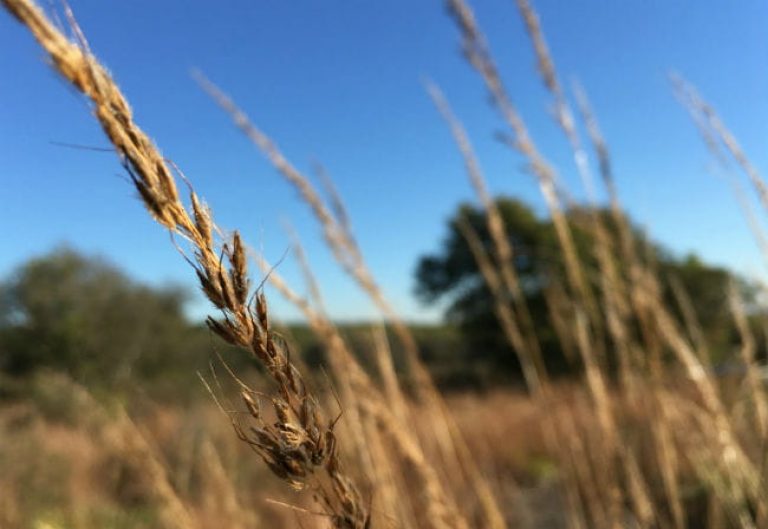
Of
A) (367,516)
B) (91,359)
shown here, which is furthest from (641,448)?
(91,359)

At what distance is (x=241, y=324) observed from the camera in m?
0.37

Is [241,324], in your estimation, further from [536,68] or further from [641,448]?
[641,448]

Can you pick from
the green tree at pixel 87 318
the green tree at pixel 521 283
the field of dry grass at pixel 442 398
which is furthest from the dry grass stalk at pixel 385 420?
the green tree at pixel 87 318

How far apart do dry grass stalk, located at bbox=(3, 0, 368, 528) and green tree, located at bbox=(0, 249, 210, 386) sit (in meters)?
14.8

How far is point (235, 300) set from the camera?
0.38 meters

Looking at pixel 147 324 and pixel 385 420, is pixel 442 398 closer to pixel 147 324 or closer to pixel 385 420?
pixel 385 420

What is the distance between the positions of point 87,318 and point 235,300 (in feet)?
54.5

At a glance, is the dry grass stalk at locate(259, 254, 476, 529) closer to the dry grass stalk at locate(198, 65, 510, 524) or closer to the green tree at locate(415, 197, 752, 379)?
the dry grass stalk at locate(198, 65, 510, 524)

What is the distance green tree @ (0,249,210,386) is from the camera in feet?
47.9

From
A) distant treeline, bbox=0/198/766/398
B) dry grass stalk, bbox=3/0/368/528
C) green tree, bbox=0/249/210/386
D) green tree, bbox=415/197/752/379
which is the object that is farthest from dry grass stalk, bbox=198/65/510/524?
green tree, bbox=0/249/210/386

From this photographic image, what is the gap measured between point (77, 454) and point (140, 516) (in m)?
2.38

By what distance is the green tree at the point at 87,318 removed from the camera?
14602mm

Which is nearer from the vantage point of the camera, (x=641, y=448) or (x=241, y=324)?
(x=241, y=324)

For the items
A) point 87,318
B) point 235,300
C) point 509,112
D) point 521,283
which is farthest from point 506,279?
point 87,318
